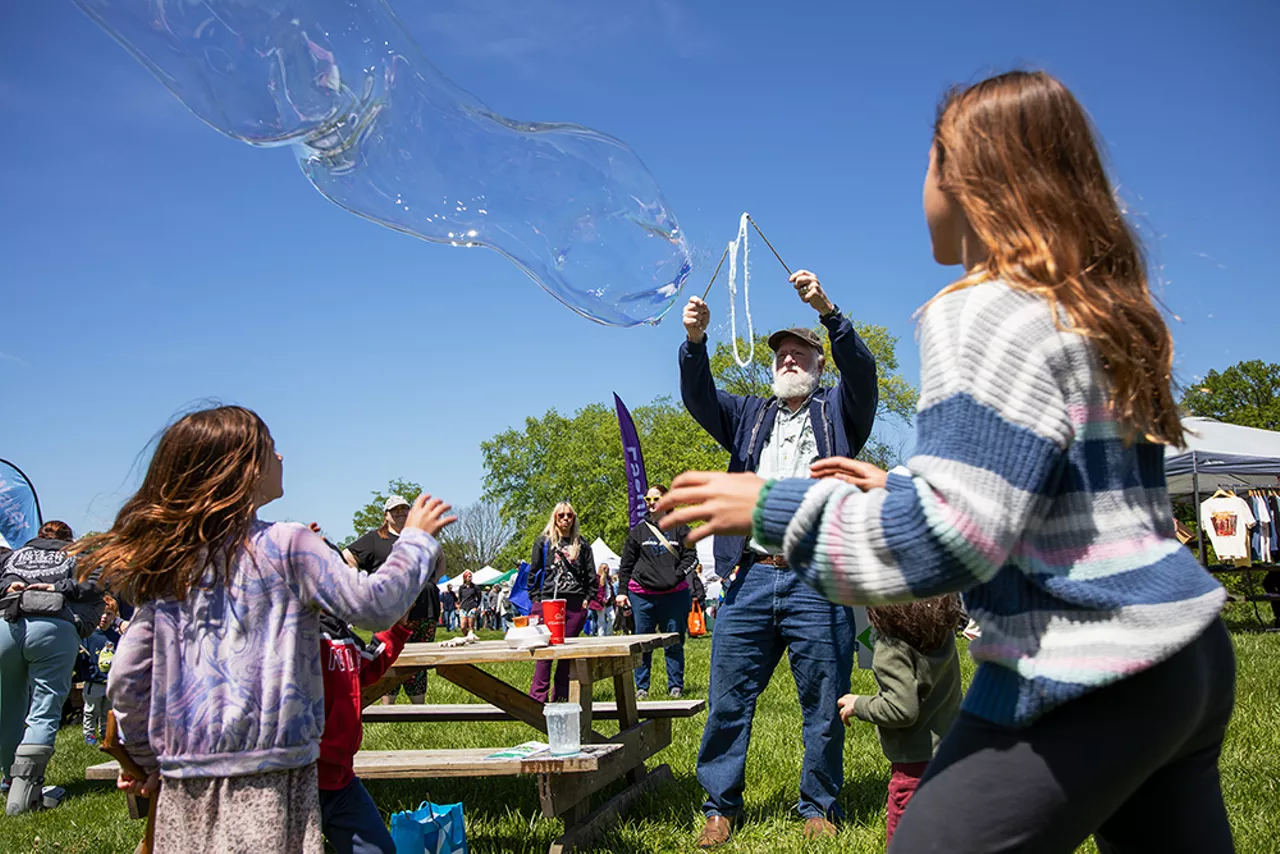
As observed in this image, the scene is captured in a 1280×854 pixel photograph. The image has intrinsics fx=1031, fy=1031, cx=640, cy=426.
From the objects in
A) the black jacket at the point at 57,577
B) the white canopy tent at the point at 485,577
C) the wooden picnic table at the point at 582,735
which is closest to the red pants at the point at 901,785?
the wooden picnic table at the point at 582,735

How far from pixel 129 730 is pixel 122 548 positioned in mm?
451

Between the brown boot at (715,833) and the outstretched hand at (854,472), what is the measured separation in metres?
2.76

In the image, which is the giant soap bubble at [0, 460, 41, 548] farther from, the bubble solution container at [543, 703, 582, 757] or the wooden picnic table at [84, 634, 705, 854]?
the bubble solution container at [543, 703, 582, 757]

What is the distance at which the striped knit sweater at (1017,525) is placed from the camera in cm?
145

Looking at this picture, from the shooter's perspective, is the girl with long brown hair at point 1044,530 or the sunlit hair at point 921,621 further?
the sunlit hair at point 921,621

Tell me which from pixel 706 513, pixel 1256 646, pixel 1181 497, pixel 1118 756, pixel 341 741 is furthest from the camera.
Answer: pixel 1181 497

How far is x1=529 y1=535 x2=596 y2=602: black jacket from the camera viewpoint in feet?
30.7

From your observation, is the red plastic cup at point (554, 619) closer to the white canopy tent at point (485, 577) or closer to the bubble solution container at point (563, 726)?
the bubble solution container at point (563, 726)

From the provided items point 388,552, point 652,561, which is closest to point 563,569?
point 652,561

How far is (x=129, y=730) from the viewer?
8.41 feet

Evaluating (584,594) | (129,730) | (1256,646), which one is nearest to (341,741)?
(129,730)

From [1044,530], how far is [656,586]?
26.7 feet

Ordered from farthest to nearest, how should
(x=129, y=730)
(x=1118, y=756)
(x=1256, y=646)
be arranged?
(x=1256, y=646), (x=129, y=730), (x=1118, y=756)

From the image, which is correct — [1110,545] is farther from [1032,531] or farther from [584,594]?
[584,594]
